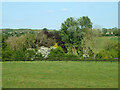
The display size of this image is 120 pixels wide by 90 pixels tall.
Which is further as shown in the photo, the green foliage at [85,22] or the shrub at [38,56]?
the green foliage at [85,22]

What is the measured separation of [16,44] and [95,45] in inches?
551

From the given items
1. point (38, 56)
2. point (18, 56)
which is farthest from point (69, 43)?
point (18, 56)

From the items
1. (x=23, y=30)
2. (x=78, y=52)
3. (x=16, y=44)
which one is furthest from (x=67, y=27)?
(x=23, y=30)

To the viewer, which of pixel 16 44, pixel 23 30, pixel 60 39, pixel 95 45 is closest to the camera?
pixel 95 45

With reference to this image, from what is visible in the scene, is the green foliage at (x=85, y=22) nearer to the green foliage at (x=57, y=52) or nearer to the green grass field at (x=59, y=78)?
the green foliage at (x=57, y=52)

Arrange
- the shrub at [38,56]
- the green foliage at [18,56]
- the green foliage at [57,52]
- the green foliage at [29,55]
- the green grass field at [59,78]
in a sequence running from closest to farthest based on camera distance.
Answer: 1. the green grass field at [59,78]
2. the green foliage at [18,56]
3. the green foliage at [29,55]
4. the shrub at [38,56]
5. the green foliage at [57,52]

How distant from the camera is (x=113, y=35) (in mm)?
51312

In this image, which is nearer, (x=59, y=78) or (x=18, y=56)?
(x=59, y=78)

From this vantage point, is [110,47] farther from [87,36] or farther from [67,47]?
[67,47]

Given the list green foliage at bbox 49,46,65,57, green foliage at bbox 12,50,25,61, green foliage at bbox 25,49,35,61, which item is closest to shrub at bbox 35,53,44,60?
green foliage at bbox 25,49,35,61

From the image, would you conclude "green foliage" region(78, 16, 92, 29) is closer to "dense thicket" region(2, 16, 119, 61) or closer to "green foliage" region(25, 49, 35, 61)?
"dense thicket" region(2, 16, 119, 61)

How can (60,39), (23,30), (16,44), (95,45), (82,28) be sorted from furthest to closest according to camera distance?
(23,30)
(60,39)
(82,28)
(16,44)
(95,45)

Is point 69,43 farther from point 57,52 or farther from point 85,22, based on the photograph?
point 57,52

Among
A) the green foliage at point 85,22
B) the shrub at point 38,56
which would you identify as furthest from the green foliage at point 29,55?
the green foliage at point 85,22
